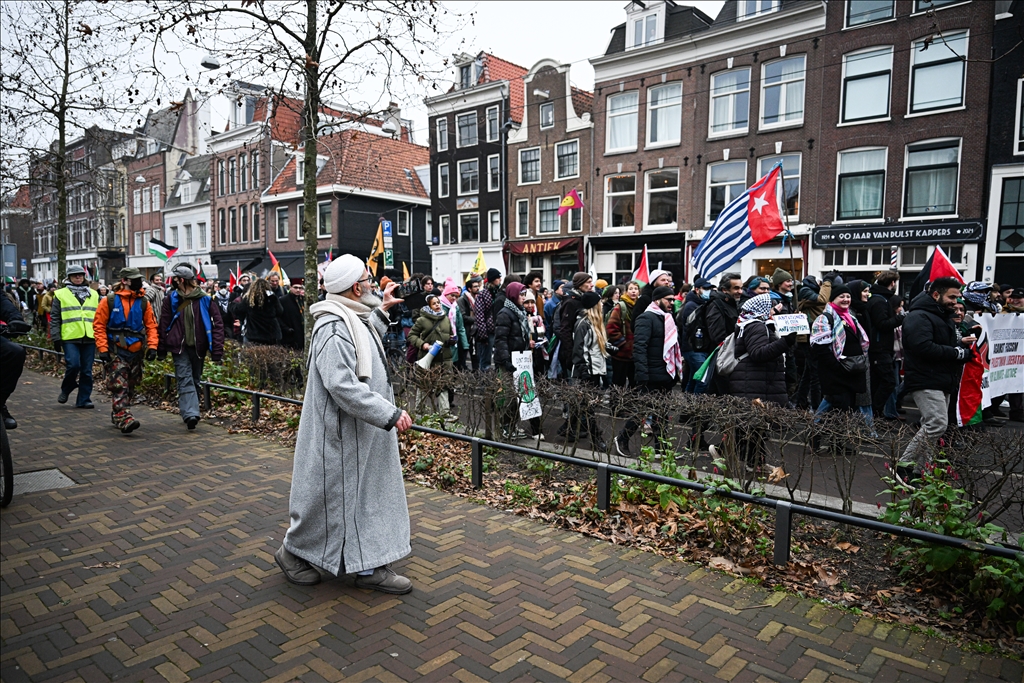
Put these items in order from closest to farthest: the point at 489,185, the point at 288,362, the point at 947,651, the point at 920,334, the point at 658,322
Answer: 1. the point at 947,651
2. the point at 920,334
3. the point at 658,322
4. the point at 288,362
5. the point at 489,185

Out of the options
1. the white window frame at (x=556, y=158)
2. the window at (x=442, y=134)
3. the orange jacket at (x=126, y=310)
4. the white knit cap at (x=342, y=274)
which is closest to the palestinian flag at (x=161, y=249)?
the orange jacket at (x=126, y=310)

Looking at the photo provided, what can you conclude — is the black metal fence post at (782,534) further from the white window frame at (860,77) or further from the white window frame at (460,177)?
the white window frame at (460,177)

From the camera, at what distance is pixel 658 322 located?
7.39 m

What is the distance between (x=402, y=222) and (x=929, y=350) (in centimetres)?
3822

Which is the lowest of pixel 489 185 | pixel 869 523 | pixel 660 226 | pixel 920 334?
pixel 869 523

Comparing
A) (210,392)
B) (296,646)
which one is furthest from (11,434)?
(296,646)

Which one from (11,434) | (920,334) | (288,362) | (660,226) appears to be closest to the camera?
(920,334)

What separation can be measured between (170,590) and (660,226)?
25.5 metres

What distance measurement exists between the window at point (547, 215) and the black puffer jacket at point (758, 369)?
2603 centimetres

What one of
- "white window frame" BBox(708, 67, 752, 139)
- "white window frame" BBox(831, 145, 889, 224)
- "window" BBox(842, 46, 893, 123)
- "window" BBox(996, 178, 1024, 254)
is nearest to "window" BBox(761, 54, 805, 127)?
"white window frame" BBox(708, 67, 752, 139)

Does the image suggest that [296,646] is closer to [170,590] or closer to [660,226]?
[170,590]

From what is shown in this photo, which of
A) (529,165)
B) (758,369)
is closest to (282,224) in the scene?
(529,165)

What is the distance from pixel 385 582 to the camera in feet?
12.7

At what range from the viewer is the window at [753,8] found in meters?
24.2
